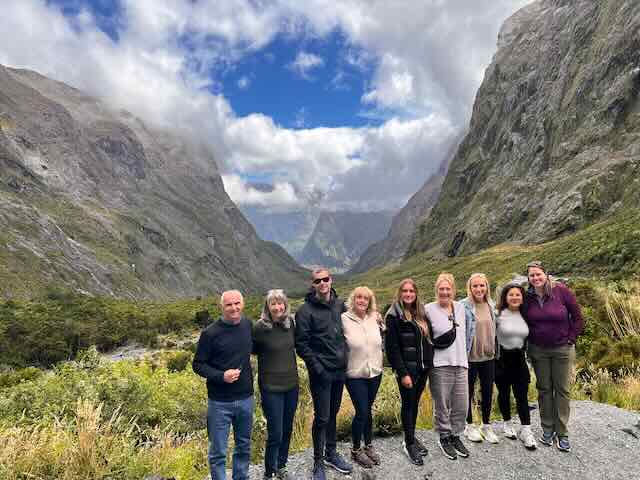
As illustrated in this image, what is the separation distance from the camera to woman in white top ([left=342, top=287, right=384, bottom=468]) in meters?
7.09

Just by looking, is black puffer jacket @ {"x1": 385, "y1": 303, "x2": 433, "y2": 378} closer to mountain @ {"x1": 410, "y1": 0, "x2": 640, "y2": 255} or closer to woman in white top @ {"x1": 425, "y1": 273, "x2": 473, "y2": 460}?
woman in white top @ {"x1": 425, "y1": 273, "x2": 473, "y2": 460}

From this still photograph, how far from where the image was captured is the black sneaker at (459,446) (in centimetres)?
722

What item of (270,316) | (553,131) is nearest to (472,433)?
(270,316)

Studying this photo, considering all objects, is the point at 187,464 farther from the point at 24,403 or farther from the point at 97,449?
the point at 24,403

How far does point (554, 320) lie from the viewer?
7449 mm

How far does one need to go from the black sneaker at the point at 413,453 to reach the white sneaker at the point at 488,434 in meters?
1.54

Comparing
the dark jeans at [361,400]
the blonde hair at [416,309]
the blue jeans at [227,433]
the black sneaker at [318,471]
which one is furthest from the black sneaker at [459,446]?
the blue jeans at [227,433]

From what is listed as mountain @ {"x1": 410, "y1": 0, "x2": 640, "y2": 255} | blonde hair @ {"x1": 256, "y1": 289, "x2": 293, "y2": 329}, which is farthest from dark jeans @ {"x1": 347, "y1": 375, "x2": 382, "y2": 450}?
mountain @ {"x1": 410, "y1": 0, "x2": 640, "y2": 255}

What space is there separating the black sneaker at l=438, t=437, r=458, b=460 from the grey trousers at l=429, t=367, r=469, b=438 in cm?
8

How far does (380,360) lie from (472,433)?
8.01 feet

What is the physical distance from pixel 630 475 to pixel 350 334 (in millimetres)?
5018

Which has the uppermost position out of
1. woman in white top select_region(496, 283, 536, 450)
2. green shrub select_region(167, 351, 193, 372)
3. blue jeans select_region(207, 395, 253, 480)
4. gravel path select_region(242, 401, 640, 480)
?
woman in white top select_region(496, 283, 536, 450)

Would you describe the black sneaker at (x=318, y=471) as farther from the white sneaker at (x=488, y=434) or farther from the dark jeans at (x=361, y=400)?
the white sneaker at (x=488, y=434)

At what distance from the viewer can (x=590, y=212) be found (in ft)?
262
